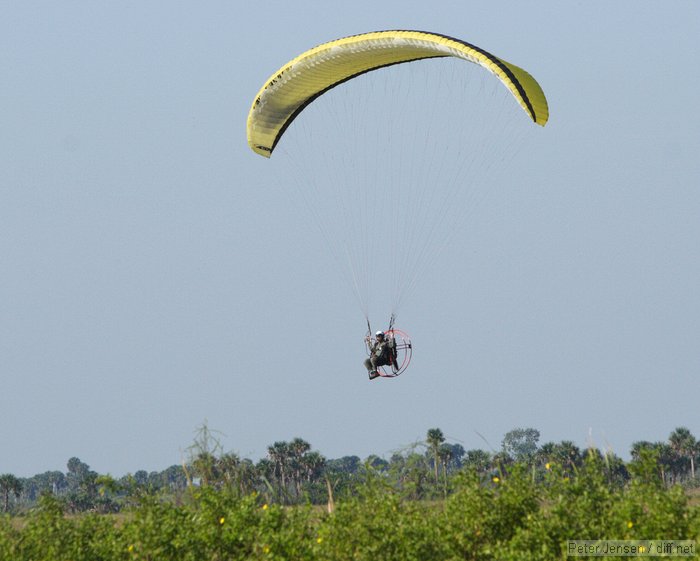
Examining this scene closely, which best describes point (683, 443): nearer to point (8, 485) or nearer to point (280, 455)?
point (280, 455)

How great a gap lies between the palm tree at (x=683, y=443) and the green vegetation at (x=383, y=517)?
73.7m

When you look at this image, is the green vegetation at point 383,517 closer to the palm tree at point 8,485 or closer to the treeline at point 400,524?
the treeline at point 400,524

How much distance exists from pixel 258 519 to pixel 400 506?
212cm

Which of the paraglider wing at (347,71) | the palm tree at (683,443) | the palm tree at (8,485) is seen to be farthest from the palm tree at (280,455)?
the paraglider wing at (347,71)

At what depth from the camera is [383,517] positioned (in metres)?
15.2

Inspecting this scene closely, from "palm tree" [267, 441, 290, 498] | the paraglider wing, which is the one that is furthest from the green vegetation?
"palm tree" [267, 441, 290, 498]

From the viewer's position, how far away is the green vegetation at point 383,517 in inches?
574

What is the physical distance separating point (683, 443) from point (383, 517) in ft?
253

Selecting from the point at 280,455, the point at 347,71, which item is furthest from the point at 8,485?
the point at 347,71

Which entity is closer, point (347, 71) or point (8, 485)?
point (347, 71)

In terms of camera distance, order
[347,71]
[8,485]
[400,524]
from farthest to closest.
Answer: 1. [8,485]
2. [347,71]
3. [400,524]

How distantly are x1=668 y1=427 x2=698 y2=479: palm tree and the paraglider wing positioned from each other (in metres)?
68.4

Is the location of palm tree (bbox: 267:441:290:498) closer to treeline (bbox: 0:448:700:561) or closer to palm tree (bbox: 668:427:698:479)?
palm tree (bbox: 668:427:698:479)

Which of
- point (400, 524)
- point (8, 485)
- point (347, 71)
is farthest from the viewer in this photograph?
point (8, 485)
